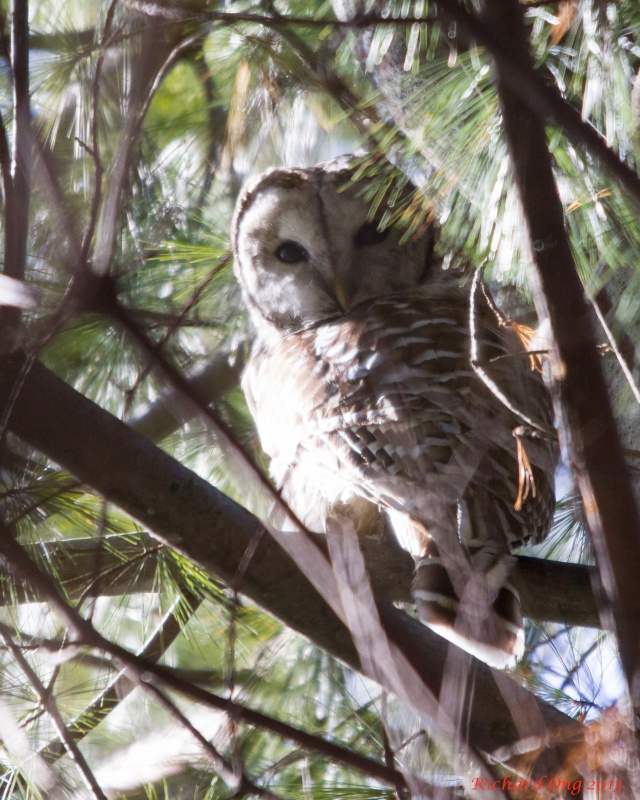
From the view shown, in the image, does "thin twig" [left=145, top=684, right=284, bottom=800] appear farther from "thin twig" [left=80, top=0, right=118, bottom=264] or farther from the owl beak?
the owl beak

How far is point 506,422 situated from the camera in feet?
7.26

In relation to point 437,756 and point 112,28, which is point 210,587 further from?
point 112,28

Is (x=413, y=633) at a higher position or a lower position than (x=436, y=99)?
lower

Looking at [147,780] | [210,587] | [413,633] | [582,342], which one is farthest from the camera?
[210,587]

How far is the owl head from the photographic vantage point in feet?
9.97

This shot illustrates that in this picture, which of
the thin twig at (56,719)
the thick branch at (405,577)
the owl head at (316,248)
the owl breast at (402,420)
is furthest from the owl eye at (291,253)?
the thin twig at (56,719)

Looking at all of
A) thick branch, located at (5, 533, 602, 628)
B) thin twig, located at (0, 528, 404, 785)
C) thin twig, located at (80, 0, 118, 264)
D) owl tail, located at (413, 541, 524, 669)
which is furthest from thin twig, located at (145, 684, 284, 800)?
thick branch, located at (5, 533, 602, 628)

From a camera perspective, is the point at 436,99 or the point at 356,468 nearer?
the point at 436,99

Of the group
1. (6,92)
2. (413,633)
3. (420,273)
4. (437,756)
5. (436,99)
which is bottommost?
(437,756)

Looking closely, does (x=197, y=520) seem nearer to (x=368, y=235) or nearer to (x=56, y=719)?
(x=56, y=719)

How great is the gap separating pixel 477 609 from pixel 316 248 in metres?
1.66

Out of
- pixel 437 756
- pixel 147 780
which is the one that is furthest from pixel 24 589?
pixel 437 756

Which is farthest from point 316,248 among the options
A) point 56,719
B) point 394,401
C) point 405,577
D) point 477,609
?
point 56,719

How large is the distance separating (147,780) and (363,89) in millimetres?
2122
